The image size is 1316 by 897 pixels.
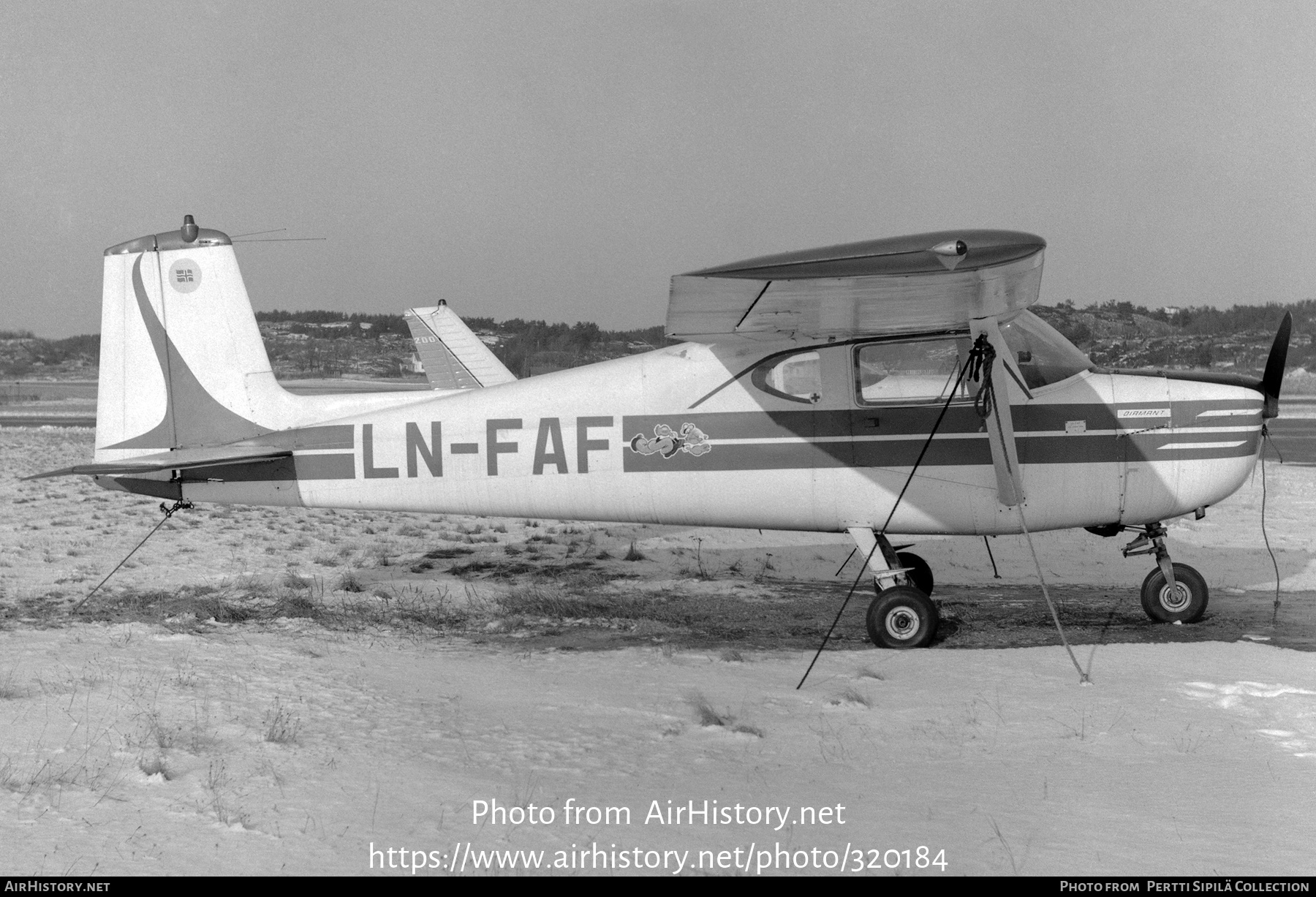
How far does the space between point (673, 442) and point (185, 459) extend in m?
3.59

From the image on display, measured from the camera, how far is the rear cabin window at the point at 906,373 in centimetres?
705

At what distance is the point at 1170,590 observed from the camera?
7.34 m

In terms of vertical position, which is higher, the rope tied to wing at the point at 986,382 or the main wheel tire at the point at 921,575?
the rope tied to wing at the point at 986,382

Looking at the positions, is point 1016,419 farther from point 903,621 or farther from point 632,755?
point 632,755

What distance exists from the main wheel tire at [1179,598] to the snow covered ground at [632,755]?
918 mm

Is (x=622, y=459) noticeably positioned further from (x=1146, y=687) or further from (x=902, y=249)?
(x=1146, y=687)

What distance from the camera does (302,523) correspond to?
13312 millimetres

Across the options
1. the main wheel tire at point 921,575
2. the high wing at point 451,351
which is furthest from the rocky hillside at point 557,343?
the main wheel tire at point 921,575

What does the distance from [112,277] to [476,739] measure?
5.22 m

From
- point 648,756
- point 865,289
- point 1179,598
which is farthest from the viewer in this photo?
point 1179,598

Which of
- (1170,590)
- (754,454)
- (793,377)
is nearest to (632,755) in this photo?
(754,454)

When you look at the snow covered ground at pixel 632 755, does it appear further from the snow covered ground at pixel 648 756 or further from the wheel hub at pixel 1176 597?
the wheel hub at pixel 1176 597

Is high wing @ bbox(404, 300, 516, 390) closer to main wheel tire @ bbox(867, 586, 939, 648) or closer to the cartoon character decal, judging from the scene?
the cartoon character decal

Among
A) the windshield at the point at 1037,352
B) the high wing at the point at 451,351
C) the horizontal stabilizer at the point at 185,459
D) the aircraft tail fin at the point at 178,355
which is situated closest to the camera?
the windshield at the point at 1037,352
